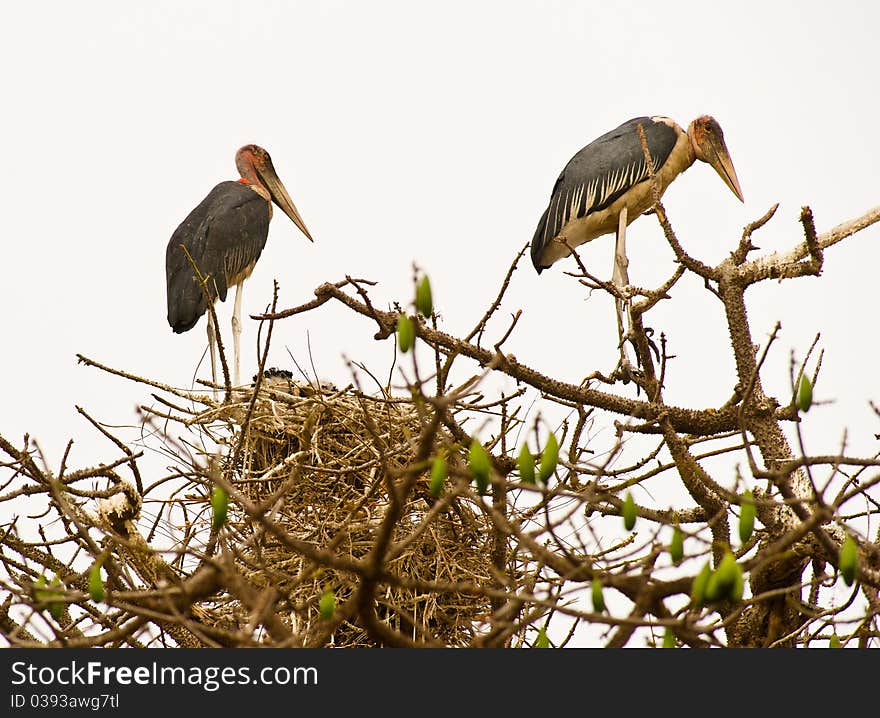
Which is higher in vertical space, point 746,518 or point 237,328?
point 237,328

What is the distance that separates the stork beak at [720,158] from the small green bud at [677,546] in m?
5.96

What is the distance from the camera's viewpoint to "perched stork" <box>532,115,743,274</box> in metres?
7.59

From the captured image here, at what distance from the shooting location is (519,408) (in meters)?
4.89

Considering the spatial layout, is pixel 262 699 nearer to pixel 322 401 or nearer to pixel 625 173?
pixel 322 401

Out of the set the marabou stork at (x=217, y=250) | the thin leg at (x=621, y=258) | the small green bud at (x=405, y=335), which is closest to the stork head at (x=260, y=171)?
the marabou stork at (x=217, y=250)

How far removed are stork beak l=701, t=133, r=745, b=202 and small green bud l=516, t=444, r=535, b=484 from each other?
6.05 m

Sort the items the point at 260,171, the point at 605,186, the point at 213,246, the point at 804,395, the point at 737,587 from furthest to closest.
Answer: the point at 260,171 → the point at 213,246 → the point at 605,186 → the point at 804,395 → the point at 737,587

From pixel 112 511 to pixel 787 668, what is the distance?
2440 millimetres

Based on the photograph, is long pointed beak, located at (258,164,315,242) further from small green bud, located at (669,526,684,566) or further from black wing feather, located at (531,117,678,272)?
small green bud, located at (669,526,684,566)

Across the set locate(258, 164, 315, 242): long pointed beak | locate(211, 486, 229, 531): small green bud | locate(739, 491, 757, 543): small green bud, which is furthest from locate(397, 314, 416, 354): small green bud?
locate(258, 164, 315, 242): long pointed beak

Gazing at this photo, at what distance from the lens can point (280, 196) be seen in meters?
10.0

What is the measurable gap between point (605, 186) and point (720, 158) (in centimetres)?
105

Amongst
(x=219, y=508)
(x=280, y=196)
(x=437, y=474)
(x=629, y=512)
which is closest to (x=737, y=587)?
(x=629, y=512)

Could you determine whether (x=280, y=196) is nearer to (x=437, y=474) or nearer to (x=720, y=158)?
(x=720, y=158)
